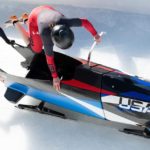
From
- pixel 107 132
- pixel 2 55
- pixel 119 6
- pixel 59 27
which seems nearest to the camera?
pixel 59 27

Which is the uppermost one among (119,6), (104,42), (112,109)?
(119,6)

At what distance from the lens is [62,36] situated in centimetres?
353

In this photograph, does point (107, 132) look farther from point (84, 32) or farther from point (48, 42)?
point (84, 32)

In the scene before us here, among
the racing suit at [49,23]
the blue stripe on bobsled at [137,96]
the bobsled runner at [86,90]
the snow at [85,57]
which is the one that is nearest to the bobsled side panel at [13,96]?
the bobsled runner at [86,90]

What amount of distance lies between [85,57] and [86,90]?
108 cm

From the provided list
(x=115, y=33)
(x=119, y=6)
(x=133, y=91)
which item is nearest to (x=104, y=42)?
(x=115, y=33)

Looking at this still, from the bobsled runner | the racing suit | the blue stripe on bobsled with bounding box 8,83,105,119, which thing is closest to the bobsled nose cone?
the bobsled runner

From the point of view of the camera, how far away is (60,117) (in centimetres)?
418

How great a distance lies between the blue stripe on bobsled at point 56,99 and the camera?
3.98 metres

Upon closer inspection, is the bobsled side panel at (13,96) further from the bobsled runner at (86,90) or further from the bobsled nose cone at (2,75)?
the bobsled nose cone at (2,75)

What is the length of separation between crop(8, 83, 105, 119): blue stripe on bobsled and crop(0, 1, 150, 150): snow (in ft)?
0.49

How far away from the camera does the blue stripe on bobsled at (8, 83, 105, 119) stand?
3979 mm

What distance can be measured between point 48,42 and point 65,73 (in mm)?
442

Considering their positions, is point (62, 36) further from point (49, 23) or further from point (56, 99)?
point (56, 99)
